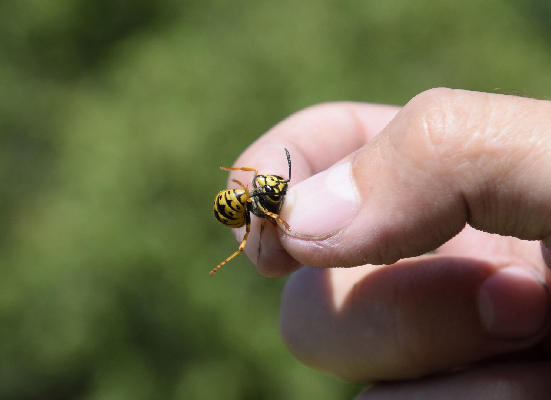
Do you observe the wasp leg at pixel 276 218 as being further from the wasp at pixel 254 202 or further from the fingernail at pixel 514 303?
the fingernail at pixel 514 303

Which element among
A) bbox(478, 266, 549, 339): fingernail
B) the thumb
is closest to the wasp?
the thumb

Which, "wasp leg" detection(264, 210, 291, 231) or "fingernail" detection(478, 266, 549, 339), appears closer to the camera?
"wasp leg" detection(264, 210, 291, 231)

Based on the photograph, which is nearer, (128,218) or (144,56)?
(128,218)

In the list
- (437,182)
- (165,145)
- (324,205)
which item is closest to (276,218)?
(324,205)

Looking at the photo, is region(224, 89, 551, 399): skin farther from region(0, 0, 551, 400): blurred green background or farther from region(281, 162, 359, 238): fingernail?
region(0, 0, 551, 400): blurred green background

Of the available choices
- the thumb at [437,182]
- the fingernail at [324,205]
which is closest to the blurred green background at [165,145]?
the fingernail at [324,205]

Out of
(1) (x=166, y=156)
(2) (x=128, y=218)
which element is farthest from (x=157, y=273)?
(1) (x=166, y=156)

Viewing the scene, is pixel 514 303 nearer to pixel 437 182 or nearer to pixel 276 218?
pixel 437 182

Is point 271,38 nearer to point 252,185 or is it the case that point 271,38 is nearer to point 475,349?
point 252,185
